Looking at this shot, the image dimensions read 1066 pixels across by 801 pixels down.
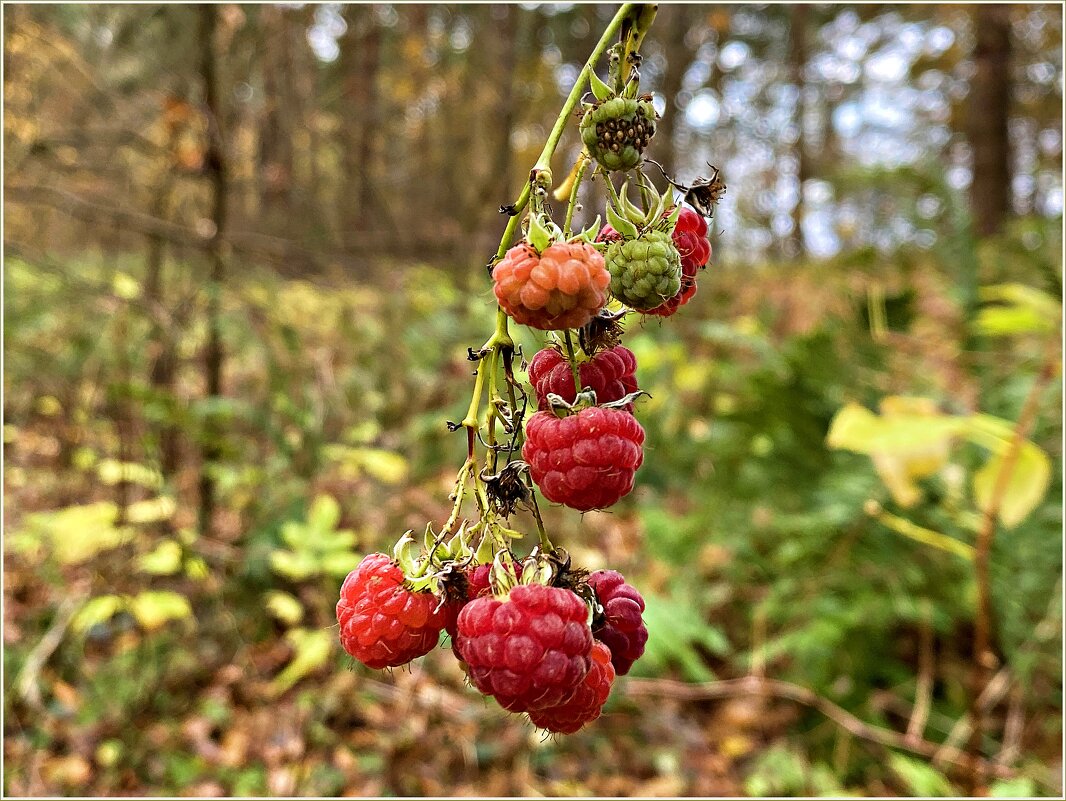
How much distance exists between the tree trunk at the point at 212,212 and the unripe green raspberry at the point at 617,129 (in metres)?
2.94

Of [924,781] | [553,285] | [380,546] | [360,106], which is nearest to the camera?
[553,285]

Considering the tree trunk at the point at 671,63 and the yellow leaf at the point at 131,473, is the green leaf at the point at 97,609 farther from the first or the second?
the tree trunk at the point at 671,63

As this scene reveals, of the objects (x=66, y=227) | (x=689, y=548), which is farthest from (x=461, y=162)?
(x=689, y=548)

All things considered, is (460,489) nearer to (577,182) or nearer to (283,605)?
(577,182)

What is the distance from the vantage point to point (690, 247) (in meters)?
0.89

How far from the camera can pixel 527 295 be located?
0.71 m

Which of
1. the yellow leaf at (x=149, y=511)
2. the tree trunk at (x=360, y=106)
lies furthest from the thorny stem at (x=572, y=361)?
the tree trunk at (x=360, y=106)

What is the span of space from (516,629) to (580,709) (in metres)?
0.16

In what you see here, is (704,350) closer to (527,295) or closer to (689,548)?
(689,548)

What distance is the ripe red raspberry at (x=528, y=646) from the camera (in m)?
0.74

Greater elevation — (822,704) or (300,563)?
(300,563)

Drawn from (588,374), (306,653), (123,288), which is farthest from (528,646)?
(123,288)

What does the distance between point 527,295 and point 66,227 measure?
8.22 meters

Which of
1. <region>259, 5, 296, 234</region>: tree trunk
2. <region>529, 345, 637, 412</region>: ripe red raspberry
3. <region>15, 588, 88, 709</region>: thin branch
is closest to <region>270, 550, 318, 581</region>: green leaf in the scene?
<region>15, 588, 88, 709</region>: thin branch
